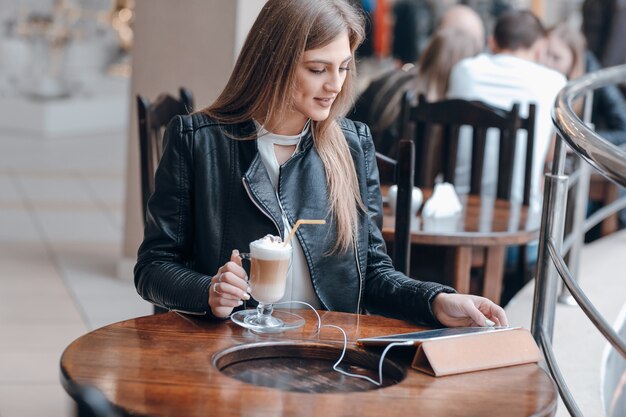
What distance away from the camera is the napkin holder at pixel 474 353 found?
1.67m

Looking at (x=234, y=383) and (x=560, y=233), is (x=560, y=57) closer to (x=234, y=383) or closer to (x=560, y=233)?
(x=560, y=233)

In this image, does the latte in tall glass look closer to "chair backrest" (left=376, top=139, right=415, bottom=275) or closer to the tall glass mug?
the tall glass mug

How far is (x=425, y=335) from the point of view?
1.77 meters

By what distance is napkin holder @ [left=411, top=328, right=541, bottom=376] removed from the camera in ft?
5.49

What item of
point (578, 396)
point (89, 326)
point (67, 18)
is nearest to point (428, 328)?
point (578, 396)

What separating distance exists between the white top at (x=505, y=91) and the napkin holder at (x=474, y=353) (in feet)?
8.06

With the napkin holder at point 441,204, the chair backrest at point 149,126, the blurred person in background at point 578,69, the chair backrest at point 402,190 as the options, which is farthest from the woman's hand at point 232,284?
the blurred person in background at point 578,69

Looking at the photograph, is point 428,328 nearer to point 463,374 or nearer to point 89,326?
point 463,374

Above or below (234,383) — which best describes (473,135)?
below

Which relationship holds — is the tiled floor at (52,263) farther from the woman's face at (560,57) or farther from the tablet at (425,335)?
the woman's face at (560,57)

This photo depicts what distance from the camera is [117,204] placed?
6.79m

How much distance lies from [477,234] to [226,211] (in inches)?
47.7

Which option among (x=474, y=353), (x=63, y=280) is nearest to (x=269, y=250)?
(x=474, y=353)

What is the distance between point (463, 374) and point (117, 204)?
5.32 meters
